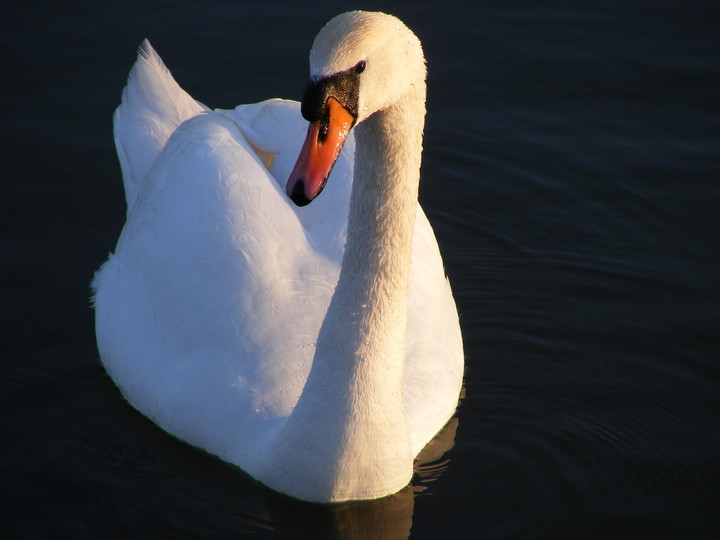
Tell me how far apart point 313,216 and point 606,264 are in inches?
116

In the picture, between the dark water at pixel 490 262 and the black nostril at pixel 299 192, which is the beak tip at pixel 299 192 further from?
the dark water at pixel 490 262

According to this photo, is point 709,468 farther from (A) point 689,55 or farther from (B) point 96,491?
(A) point 689,55

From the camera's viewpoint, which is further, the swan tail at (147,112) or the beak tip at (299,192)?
the swan tail at (147,112)

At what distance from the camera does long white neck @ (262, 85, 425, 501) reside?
6047 millimetres

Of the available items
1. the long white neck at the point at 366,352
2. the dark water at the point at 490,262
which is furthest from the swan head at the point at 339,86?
the dark water at the point at 490,262

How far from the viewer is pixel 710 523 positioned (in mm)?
7223

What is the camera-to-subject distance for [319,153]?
5359 mm

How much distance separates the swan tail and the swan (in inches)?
33.0

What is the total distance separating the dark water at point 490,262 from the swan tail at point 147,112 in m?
0.66

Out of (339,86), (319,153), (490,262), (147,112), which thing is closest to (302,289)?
(319,153)

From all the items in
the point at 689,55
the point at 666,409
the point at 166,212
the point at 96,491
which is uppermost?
the point at 689,55

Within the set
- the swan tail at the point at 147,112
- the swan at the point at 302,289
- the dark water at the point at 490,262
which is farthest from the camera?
the swan tail at the point at 147,112

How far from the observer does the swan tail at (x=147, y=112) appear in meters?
9.81

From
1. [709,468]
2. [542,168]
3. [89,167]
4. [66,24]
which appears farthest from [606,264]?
[66,24]
